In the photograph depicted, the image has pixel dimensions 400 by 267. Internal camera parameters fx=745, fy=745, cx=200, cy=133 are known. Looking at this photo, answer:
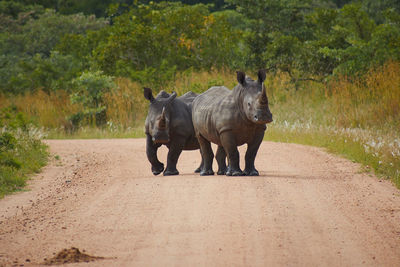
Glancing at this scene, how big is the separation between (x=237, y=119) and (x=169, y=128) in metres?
1.21

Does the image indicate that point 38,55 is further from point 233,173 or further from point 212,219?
point 212,219

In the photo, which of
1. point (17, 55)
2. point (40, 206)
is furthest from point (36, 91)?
point (40, 206)

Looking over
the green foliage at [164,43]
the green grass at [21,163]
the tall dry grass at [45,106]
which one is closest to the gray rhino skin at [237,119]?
the green grass at [21,163]

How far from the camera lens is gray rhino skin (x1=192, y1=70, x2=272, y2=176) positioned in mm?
9570

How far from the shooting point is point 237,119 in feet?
32.5

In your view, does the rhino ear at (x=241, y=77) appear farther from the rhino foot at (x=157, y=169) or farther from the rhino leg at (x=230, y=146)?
the rhino foot at (x=157, y=169)

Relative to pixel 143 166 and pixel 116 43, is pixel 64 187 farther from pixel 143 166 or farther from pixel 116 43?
pixel 116 43

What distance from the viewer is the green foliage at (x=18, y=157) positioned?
11.3 m

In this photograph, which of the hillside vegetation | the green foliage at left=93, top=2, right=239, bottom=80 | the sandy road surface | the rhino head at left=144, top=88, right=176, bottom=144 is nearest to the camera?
the sandy road surface

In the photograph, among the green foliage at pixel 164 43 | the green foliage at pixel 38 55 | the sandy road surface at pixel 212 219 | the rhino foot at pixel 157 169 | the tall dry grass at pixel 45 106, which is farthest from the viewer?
the green foliage at pixel 38 55

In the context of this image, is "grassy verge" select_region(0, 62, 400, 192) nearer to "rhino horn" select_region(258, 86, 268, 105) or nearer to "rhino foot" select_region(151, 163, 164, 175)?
"rhino horn" select_region(258, 86, 268, 105)

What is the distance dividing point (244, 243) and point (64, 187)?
5.17m

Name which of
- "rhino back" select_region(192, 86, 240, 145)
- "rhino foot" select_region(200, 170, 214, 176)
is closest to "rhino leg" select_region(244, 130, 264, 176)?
"rhino back" select_region(192, 86, 240, 145)

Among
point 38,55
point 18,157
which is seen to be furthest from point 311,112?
point 38,55
